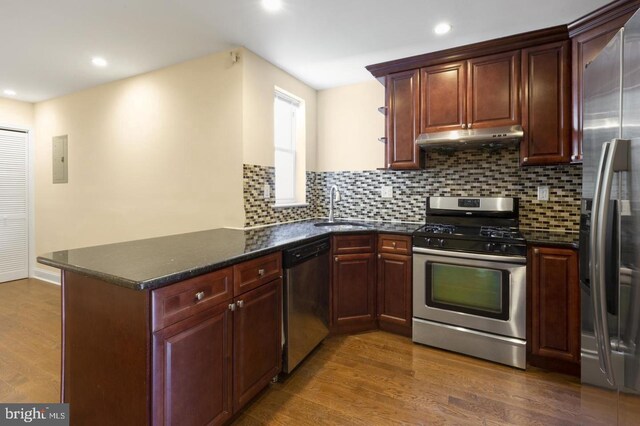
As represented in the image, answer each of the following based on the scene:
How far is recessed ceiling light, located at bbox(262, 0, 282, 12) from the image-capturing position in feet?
6.60

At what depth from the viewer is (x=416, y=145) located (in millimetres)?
2771

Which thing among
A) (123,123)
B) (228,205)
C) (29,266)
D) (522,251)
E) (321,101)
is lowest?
(29,266)

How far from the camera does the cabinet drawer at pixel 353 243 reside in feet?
8.60

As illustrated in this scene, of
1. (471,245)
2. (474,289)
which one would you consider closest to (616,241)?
(471,245)

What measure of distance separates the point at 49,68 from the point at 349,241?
3.45 metres

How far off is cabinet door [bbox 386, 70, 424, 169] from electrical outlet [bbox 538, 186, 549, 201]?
3.30 ft

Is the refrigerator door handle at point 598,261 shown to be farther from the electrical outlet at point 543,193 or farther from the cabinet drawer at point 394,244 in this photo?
the electrical outlet at point 543,193

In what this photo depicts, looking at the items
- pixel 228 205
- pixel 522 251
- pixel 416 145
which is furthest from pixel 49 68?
pixel 522 251

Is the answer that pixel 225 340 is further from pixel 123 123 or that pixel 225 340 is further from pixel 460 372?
pixel 123 123

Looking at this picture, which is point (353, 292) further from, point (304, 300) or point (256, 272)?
point (256, 272)

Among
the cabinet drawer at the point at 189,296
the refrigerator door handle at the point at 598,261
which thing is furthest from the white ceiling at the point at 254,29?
the cabinet drawer at the point at 189,296

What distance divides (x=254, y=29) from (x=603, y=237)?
2449 millimetres

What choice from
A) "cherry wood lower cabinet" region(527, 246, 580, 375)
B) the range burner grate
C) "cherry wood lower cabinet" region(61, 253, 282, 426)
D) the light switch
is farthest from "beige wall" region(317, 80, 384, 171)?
the light switch

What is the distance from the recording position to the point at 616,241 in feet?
3.34
